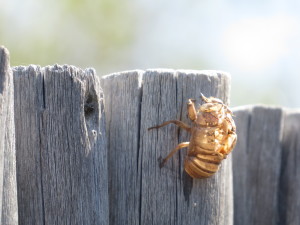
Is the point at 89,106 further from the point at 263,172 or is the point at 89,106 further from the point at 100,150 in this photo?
the point at 263,172

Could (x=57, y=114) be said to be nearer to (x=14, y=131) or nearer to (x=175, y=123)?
(x=14, y=131)

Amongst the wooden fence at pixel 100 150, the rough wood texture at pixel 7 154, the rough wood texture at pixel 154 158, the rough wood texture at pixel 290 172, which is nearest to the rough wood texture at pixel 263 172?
the rough wood texture at pixel 290 172

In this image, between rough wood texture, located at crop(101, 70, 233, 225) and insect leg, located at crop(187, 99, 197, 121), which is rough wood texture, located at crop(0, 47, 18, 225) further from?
insect leg, located at crop(187, 99, 197, 121)

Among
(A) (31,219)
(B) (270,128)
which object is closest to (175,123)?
(A) (31,219)

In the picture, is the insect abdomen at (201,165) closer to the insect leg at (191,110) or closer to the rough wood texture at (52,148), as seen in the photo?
the insect leg at (191,110)

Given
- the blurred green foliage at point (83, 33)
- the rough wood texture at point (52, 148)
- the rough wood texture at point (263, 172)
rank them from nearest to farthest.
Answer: the rough wood texture at point (52, 148) < the rough wood texture at point (263, 172) < the blurred green foliage at point (83, 33)

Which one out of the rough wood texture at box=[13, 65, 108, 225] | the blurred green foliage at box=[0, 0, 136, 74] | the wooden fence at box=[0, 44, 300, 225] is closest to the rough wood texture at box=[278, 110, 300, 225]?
the wooden fence at box=[0, 44, 300, 225]
